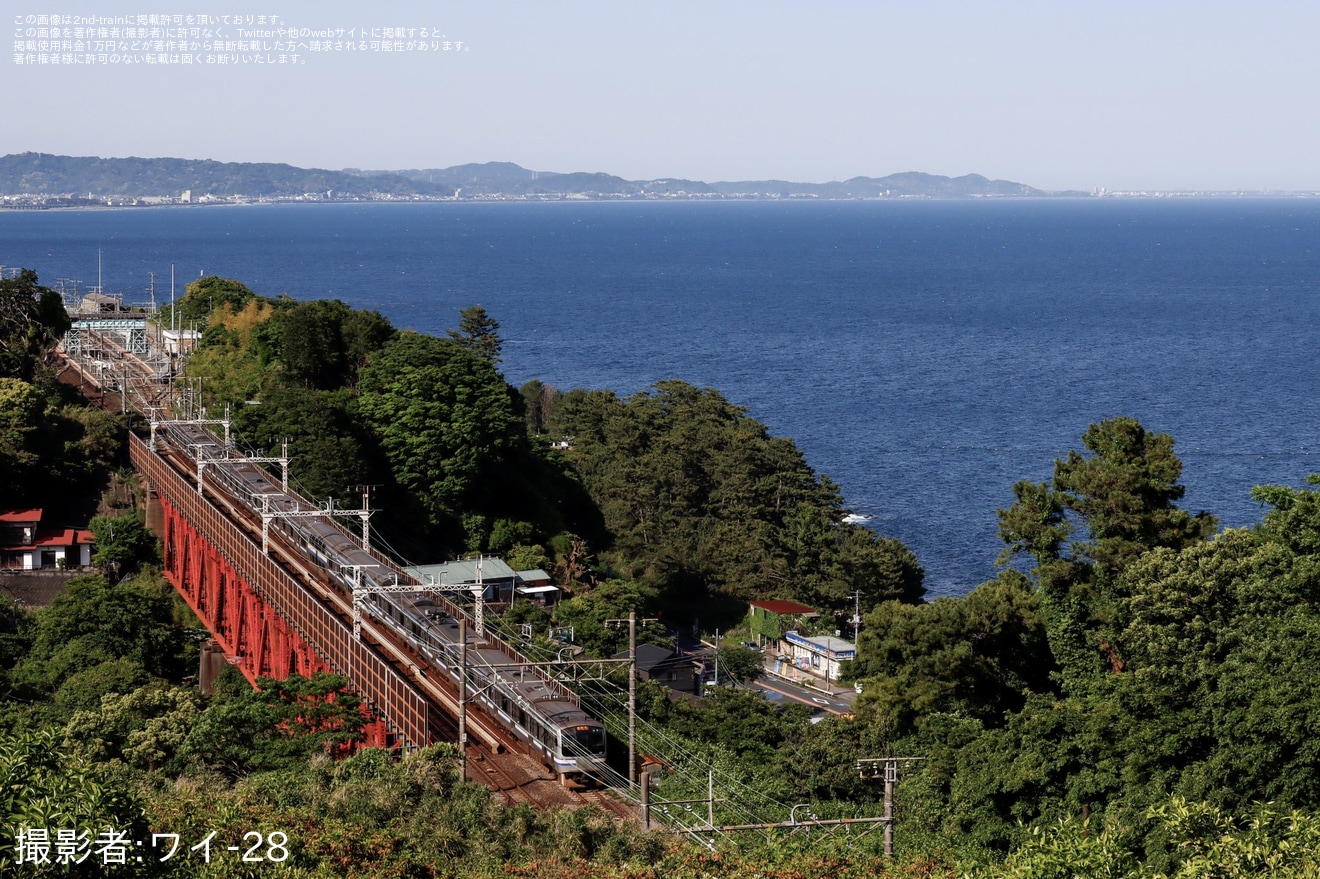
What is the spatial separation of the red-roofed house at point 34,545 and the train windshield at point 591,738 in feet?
85.4

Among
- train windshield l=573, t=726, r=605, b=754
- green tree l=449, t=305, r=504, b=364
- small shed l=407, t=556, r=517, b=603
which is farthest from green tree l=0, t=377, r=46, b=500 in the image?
train windshield l=573, t=726, r=605, b=754

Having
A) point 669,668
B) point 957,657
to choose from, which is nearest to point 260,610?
point 669,668

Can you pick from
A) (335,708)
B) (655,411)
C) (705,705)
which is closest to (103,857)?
(335,708)

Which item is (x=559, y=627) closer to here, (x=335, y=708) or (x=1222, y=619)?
(x=335, y=708)

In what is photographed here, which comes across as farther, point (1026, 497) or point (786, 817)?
point (1026, 497)

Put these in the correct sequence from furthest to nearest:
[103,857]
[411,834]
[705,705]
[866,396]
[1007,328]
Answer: [1007,328] < [866,396] < [705,705] < [411,834] < [103,857]

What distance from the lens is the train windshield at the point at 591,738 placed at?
27797mm

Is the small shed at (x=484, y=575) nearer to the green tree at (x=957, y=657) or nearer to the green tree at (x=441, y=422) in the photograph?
the green tree at (x=441, y=422)

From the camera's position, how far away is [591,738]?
28.0 meters

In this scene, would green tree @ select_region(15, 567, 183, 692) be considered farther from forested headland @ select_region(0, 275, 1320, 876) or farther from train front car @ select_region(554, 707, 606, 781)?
train front car @ select_region(554, 707, 606, 781)

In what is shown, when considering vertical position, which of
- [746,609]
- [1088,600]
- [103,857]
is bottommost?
[746,609]

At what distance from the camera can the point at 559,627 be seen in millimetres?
43312

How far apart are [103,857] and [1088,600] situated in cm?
2817

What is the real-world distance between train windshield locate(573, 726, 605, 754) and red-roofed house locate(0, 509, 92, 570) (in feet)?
85.4
